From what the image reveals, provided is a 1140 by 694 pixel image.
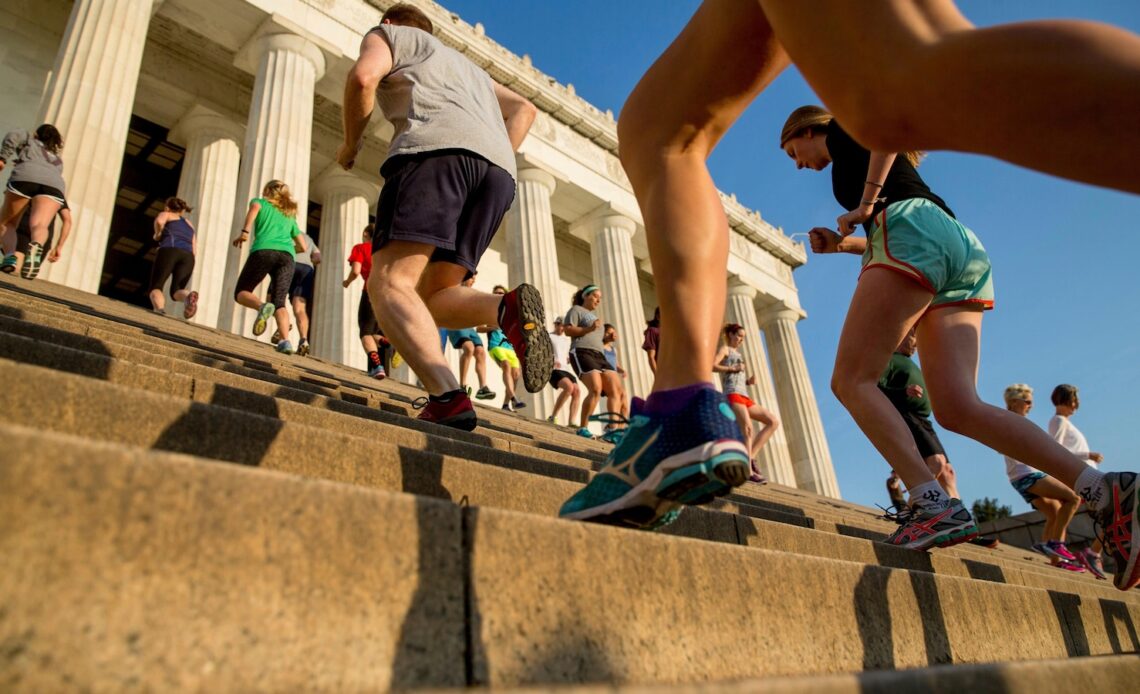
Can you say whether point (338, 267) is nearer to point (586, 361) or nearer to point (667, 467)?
point (586, 361)

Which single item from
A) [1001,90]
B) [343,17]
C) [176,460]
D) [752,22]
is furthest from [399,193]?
[343,17]

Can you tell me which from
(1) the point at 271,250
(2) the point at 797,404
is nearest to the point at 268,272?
(1) the point at 271,250

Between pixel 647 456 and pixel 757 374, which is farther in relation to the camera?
pixel 757 374

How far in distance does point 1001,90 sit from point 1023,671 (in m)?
1.00

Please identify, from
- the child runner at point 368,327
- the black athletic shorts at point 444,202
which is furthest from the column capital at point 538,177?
the black athletic shorts at point 444,202

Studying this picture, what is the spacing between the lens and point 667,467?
145cm

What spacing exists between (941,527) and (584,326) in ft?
18.3

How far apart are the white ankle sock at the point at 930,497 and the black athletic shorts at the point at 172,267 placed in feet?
26.9

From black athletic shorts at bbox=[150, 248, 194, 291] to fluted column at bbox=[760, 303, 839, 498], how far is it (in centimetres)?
1791

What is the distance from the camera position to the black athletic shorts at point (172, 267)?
330 inches

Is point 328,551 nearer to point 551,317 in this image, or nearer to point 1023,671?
point 1023,671

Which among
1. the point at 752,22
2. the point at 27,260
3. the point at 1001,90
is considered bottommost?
the point at 1001,90

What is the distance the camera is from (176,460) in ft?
3.09

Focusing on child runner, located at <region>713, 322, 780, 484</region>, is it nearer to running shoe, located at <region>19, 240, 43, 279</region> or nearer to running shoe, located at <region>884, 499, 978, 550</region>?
running shoe, located at <region>884, 499, 978, 550</region>
